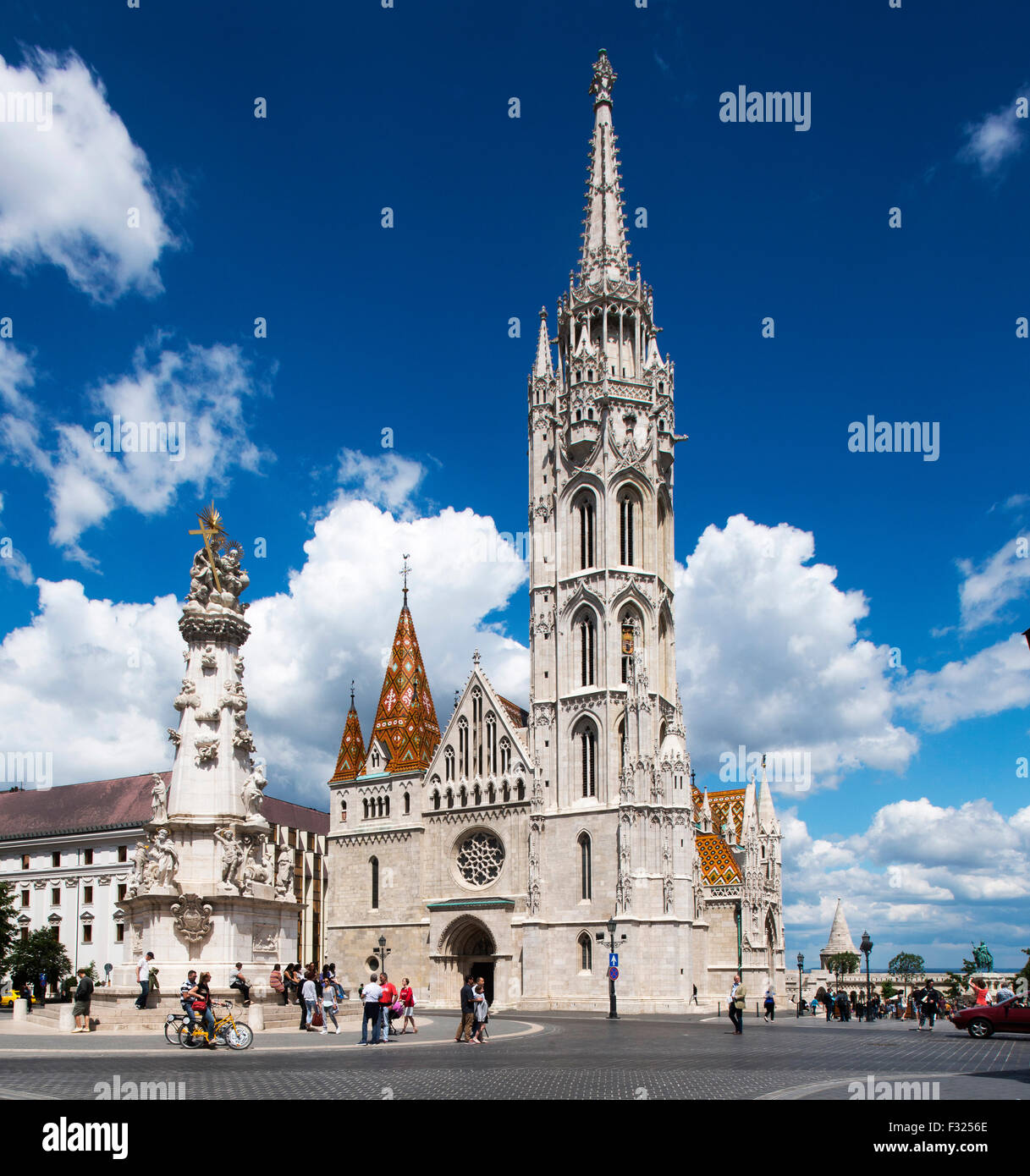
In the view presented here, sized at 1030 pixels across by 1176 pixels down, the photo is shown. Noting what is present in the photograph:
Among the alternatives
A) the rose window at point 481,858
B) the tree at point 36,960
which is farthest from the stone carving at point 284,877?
the tree at point 36,960

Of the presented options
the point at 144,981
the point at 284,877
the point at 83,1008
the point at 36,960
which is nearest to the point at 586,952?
the point at 36,960

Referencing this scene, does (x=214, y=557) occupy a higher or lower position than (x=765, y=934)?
higher

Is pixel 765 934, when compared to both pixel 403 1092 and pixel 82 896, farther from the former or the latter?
pixel 403 1092

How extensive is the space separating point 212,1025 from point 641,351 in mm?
50575

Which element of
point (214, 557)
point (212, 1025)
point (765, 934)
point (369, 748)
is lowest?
point (765, 934)

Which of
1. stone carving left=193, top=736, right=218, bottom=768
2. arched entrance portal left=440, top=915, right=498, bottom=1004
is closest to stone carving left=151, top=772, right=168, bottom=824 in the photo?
stone carving left=193, top=736, right=218, bottom=768

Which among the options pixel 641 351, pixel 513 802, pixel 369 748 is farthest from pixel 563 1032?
pixel 641 351

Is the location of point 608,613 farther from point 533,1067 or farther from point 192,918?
point 533,1067

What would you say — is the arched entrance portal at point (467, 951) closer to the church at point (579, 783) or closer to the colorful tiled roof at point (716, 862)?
the church at point (579, 783)

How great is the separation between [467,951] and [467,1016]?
35.0 meters

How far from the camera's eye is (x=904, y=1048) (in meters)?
23.9

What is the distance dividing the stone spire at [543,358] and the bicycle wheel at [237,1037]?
1909 inches

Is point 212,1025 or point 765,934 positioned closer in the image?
point 212,1025
